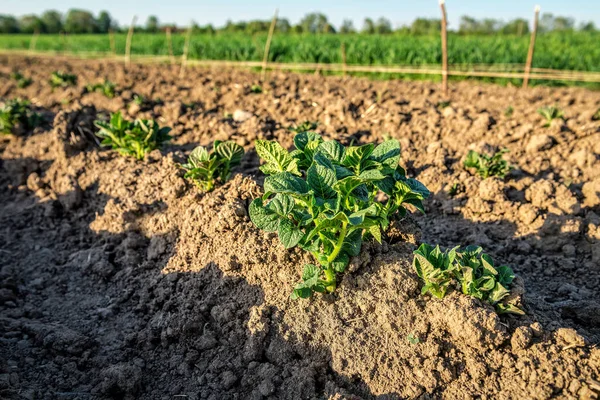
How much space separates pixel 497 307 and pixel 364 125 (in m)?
4.19

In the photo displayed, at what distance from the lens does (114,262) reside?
3971 millimetres

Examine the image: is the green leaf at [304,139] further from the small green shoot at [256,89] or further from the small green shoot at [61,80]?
Result: the small green shoot at [61,80]

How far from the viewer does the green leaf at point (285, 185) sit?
2.53 metres

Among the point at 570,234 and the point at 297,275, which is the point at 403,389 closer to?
the point at 297,275

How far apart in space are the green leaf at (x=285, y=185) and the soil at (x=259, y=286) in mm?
633

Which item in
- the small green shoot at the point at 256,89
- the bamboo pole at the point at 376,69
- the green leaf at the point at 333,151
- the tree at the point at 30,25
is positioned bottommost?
the green leaf at the point at 333,151

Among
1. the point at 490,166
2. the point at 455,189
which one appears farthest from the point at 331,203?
the point at 490,166

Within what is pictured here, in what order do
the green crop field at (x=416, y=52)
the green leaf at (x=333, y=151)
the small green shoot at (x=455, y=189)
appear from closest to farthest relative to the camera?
the green leaf at (x=333, y=151), the small green shoot at (x=455, y=189), the green crop field at (x=416, y=52)

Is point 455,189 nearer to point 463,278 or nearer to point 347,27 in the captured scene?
point 463,278

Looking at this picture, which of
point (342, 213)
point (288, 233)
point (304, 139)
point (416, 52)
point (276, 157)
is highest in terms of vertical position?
point (416, 52)

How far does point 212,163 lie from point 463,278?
1.96 meters

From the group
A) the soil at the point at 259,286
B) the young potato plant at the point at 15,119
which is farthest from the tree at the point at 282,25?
the soil at the point at 259,286

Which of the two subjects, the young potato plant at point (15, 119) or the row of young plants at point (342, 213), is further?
the young potato plant at point (15, 119)

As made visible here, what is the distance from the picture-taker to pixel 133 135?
15.3 ft
